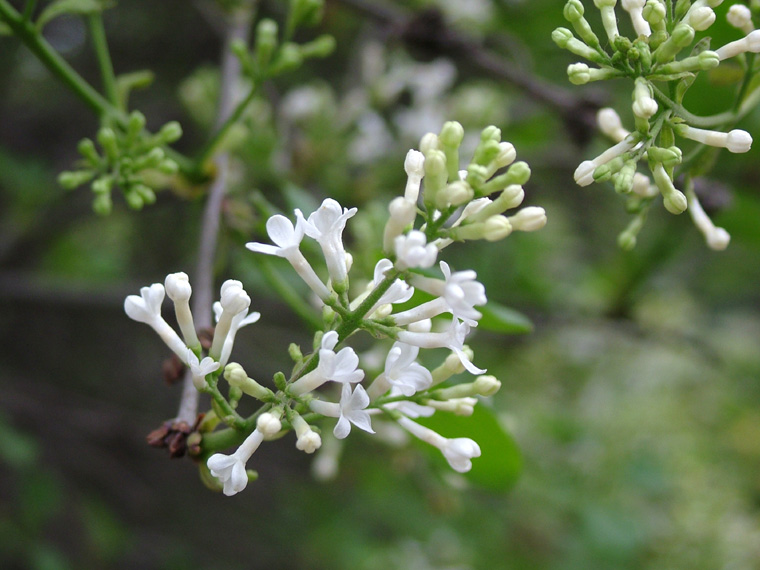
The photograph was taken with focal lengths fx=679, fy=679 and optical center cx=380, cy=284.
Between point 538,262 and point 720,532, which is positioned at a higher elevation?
point 538,262

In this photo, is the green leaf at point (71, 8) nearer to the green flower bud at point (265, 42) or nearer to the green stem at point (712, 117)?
the green flower bud at point (265, 42)

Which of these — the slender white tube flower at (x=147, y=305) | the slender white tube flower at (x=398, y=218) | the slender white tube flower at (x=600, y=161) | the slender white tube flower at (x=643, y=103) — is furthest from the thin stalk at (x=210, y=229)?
the slender white tube flower at (x=643, y=103)

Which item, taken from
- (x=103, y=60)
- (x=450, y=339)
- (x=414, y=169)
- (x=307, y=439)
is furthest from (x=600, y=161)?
(x=103, y=60)

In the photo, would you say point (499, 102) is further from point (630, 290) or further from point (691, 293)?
point (691, 293)

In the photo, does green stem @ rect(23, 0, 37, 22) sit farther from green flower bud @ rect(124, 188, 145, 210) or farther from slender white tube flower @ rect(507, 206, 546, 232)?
slender white tube flower @ rect(507, 206, 546, 232)

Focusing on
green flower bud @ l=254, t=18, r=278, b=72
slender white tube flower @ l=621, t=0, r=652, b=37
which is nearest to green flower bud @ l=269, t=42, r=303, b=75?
green flower bud @ l=254, t=18, r=278, b=72

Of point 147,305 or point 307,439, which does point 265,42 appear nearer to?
point 147,305

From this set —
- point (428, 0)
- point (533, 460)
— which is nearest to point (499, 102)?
point (428, 0)
